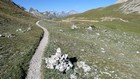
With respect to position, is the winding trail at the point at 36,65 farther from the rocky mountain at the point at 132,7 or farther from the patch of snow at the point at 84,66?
the rocky mountain at the point at 132,7

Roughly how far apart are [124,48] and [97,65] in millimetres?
19631

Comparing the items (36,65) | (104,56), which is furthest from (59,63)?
(104,56)

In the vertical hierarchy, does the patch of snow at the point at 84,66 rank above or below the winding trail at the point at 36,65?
below

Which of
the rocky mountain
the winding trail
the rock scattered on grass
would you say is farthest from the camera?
the rocky mountain

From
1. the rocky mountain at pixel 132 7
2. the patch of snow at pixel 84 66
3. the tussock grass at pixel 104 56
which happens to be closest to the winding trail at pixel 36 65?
the tussock grass at pixel 104 56

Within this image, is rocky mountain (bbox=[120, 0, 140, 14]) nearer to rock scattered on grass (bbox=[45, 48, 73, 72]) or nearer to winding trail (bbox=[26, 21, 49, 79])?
winding trail (bbox=[26, 21, 49, 79])

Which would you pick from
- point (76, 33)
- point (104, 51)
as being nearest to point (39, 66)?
point (104, 51)

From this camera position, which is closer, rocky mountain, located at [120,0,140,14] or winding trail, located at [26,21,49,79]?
winding trail, located at [26,21,49,79]

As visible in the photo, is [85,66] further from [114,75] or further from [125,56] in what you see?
[125,56]

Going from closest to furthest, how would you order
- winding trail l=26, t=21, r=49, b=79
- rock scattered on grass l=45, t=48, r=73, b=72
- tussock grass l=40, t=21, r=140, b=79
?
winding trail l=26, t=21, r=49, b=79
rock scattered on grass l=45, t=48, r=73, b=72
tussock grass l=40, t=21, r=140, b=79

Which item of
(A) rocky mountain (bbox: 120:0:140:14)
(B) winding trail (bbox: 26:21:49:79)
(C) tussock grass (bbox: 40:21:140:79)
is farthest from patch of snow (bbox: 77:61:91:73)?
(A) rocky mountain (bbox: 120:0:140:14)

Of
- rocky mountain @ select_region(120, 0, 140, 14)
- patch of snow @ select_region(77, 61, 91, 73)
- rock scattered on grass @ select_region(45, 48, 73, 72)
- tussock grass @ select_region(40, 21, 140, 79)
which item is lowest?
rocky mountain @ select_region(120, 0, 140, 14)

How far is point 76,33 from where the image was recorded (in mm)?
74375

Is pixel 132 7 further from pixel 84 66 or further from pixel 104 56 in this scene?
pixel 84 66
